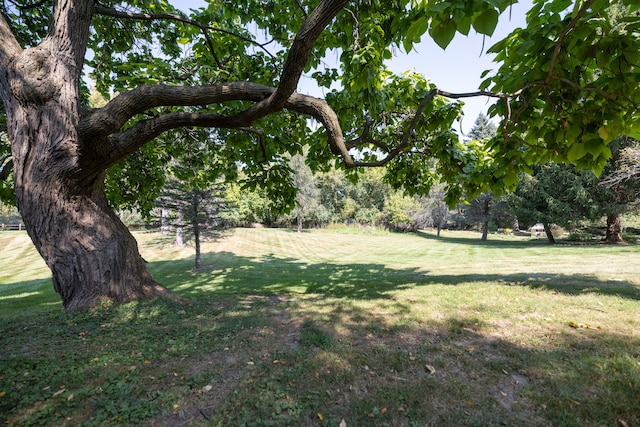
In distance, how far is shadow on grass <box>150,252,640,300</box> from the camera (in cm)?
669

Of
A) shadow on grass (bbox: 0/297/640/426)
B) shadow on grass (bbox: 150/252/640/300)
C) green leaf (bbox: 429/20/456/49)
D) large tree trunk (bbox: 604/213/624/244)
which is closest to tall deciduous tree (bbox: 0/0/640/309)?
green leaf (bbox: 429/20/456/49)

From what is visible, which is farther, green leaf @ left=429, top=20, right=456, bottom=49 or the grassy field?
the grassy field

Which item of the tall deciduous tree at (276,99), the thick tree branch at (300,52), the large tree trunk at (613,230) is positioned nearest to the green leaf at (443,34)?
the tall deciduous tree at (276,99)

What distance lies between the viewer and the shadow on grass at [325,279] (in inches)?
263

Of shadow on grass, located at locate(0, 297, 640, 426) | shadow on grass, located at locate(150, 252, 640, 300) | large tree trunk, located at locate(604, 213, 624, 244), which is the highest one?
large tree trunk, located at locate(604, 213, 624, 244)

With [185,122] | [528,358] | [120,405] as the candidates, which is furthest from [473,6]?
[185,122]

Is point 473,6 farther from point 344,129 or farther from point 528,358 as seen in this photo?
point 344,129

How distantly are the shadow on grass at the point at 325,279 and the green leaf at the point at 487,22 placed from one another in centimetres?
551

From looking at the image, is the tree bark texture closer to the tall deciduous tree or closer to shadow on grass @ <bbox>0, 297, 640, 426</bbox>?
the tall deciduous tree

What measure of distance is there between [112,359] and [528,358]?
4.25 metres

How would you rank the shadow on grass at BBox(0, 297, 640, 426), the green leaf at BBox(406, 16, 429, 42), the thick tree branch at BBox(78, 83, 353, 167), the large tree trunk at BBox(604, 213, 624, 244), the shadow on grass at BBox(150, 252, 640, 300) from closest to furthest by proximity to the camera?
the green leaf at BBox(406, 16, 429, 42), the shadow on grass at BBox(0, 297, 640, 426), the thick tree branch at BBox(78, 83, 353, 167), the shadow on grass at BBox(150, 252, 640, 300), the large tree trunk at BBox(604, 213, 624, 244)

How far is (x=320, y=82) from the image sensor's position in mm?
6086

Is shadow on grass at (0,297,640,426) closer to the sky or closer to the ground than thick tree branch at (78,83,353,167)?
closer to the ground

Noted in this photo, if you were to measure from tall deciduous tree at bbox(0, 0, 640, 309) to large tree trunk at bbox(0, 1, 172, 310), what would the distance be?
2cm
